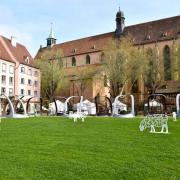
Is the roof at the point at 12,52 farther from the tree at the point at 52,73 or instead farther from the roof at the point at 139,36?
the roof at the point at 139,36

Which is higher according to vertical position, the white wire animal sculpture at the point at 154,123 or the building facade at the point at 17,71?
the building facade at the point at 17,71

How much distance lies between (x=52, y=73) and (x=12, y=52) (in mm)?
9518

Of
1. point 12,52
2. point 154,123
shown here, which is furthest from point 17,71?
point 154,123

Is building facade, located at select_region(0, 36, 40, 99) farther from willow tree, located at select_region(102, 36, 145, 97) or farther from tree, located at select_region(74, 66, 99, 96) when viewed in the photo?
willow tree, located at select_region(102, 36, 145, 97)

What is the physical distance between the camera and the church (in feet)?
198

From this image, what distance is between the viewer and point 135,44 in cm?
6781

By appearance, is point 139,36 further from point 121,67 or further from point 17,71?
point 17,71

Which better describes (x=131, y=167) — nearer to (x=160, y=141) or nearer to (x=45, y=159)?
(x=45, y=159)

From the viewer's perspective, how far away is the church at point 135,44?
60.3 meters

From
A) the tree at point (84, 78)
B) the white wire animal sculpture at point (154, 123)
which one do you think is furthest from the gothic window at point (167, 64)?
the white wire animal sculpture at point (154, 123)

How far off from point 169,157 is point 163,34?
59376mm

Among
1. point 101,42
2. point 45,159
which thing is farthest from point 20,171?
point 101,42

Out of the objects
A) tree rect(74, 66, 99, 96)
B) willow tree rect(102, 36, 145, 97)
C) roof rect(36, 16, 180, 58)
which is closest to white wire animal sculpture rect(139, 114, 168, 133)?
willow tree rect(102, 36, 145, 97)

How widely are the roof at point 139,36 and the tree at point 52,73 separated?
1313 cm
